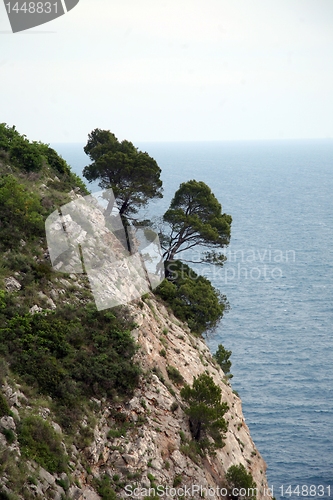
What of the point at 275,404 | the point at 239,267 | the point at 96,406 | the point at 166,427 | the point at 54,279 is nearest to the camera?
the point at 96,406

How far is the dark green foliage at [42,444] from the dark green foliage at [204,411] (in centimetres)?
757

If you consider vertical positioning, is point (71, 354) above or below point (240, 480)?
above

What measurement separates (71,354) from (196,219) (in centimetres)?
1804

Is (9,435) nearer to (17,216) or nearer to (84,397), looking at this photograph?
(84,397)

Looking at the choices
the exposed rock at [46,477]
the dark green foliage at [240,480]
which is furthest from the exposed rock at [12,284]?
the dark green foliage at [240,480]

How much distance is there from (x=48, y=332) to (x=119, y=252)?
10.7 m

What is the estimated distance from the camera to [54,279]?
1029 inches

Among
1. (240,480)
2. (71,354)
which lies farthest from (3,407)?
(240,480)

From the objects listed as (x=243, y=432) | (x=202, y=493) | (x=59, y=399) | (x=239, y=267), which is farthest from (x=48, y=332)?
(x=239, y=267)

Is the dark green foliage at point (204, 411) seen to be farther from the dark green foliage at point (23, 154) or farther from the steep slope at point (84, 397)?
the dark green foliage at point (23, 154)


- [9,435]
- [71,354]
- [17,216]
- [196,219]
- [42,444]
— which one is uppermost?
[17,216]

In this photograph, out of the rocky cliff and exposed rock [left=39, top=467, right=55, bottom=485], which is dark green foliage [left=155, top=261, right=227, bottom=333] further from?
exposed rock [left=39, top=467, right=55, bottom=485]

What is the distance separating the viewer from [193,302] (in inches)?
1431

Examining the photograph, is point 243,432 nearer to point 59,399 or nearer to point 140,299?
point 140,299
